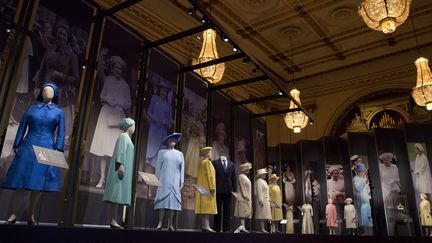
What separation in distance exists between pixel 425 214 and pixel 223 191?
703 cm

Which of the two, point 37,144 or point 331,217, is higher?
point 37,144

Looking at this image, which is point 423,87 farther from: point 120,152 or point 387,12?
point 120,152

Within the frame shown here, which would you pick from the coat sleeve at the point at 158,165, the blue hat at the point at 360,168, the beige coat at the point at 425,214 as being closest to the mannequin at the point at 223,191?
the coat sleeve at the point at 158,165

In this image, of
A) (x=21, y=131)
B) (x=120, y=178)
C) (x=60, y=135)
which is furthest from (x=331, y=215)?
(x=21, y=131)

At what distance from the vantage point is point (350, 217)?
35.8ft

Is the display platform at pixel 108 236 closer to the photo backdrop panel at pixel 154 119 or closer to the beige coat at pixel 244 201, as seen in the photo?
the beige coat at pixel 244 201

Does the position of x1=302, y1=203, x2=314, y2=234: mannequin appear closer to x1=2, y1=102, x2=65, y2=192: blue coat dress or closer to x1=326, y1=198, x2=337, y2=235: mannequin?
x1=326, y1=198, x2=337, y2=235: mannequin

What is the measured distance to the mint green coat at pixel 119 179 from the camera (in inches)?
158

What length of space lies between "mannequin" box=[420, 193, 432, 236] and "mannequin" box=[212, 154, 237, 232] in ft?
22.1

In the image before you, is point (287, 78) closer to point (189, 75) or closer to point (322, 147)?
point (322, 147)

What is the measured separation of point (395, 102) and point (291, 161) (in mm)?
4245

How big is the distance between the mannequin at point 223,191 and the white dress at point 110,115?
183 cm

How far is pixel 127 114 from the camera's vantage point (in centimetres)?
502

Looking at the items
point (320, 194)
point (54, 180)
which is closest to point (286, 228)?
point (320, 194)
